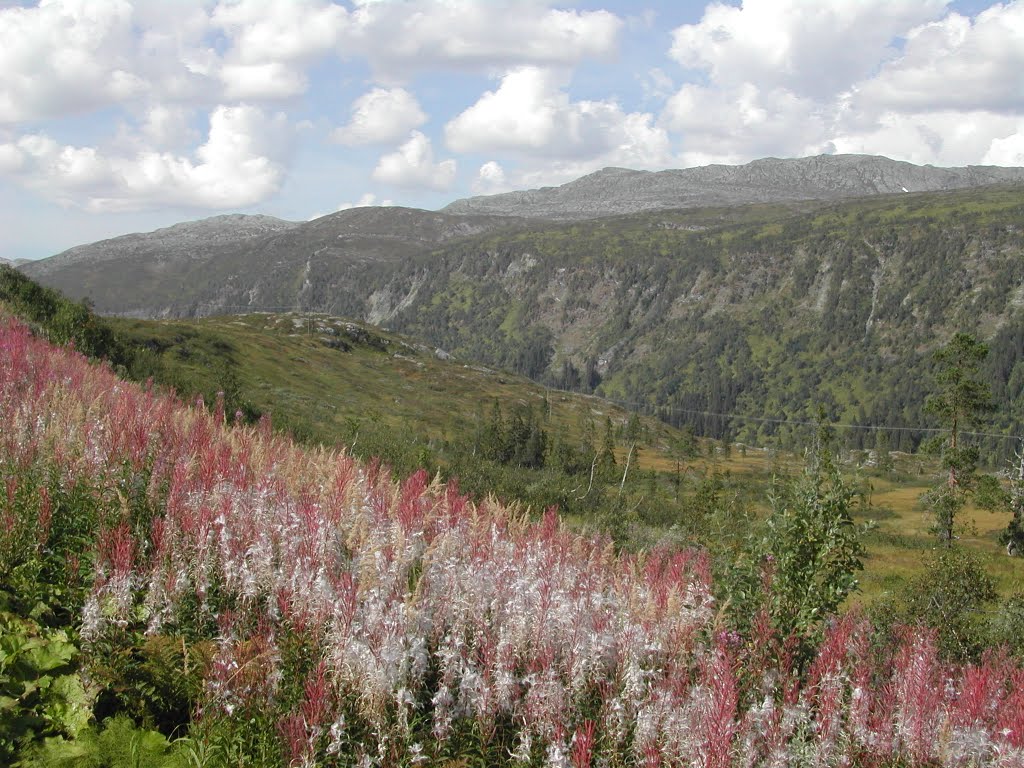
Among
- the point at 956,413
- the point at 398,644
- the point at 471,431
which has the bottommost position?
the point at 471,431

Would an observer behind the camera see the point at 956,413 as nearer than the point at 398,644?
No

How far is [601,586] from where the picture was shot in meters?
7.51

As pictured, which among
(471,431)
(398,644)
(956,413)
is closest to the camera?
(398,644)

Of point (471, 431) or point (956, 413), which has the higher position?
point (956, 413)

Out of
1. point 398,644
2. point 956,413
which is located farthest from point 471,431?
point 398,644

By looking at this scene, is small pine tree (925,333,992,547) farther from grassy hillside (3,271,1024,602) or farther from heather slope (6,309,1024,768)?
heather slope (6,309,1024,768)

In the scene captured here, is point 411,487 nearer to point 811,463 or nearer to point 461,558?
point 461,558

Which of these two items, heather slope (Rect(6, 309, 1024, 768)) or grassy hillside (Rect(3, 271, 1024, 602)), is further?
grassy hillside (Rect(3, 271, 1024, 602))

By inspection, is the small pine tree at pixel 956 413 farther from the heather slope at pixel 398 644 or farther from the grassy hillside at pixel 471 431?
the heather slope at pixel 398 644

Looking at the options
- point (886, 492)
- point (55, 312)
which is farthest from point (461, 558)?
point (886, 492)

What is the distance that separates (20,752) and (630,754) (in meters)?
4.03

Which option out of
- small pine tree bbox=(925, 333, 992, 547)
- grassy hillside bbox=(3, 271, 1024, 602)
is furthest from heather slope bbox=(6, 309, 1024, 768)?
small pine tree bbox=(925, 333, 992, 547)

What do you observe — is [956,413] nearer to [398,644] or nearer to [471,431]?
[471,431]

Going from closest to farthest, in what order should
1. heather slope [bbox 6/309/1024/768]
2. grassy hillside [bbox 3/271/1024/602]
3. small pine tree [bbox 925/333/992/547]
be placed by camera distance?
heather slope [bbox 6/309/1024/768] < grassy hillside [bbox 3/271/1024/602] < small pine tree [bbox 925/333/992/547]
